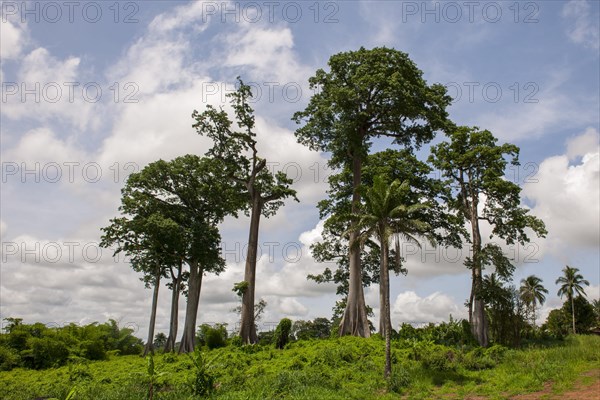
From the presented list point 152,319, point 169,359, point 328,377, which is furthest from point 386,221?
point 152,319

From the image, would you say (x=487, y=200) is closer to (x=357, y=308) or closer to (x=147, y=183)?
(x=357, y=308)

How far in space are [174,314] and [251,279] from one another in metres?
9.48

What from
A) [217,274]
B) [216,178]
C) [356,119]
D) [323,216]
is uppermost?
[356,119]

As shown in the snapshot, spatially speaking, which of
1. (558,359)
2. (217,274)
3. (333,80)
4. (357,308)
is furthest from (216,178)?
(558,359)

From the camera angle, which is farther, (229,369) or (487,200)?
(487,200)

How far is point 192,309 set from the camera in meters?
42.6

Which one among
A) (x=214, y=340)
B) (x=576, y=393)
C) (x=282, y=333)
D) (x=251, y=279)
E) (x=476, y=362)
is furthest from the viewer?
(x=214, y=340)

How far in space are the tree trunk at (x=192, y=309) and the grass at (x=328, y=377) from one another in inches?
347

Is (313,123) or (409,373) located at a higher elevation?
(313,123)

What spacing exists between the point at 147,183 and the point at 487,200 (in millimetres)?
29798

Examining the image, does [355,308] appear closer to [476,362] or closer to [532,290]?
[476,362]

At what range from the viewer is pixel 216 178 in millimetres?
43844

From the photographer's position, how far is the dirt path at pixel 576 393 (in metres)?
20.1

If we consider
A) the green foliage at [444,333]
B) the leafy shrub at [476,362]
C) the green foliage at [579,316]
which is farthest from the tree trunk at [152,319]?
the green foliage at [579,316]
